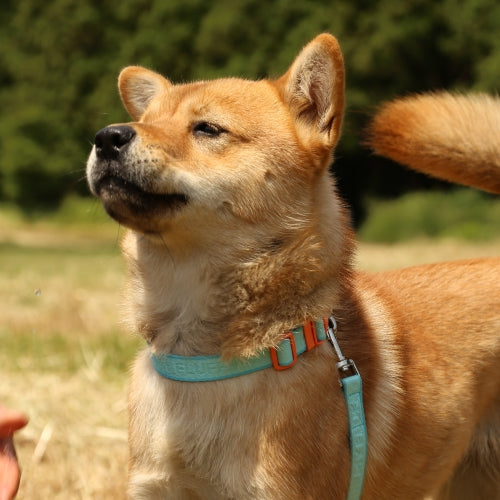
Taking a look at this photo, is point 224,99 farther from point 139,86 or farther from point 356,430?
point 356,430

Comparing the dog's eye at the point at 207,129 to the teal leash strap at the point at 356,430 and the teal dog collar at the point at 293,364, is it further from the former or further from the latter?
the teal leash strap at the point at 356,430

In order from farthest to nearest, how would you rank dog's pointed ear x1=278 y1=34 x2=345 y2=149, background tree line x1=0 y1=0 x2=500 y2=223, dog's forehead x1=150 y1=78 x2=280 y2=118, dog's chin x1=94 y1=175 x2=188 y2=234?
background tree line x1=0 y1=0 x2=500 y2=223 → dog's forehead x1=150 y1=78 x2=280 y2=118 → dog's pointed ear x1=278 y1=34 x2=345 y2=149 → dog's chin x1=94 y1=175 x2=188 y2=234

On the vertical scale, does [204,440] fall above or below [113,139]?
below

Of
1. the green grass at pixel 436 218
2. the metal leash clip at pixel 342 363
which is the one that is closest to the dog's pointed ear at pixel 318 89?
the metal leash clip at pixel 342 363

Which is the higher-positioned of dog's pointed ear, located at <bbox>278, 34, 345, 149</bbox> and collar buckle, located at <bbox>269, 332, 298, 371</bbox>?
dog's pointed ear, located at <bbox>278, 34, 345, 149</bbox>

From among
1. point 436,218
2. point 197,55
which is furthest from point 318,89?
point 197,55

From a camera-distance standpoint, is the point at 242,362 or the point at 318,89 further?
the point at 318,89

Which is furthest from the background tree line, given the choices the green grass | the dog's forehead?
the dog's forehead

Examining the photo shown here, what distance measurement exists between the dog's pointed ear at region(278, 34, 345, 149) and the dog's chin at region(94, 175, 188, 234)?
0.61 metres

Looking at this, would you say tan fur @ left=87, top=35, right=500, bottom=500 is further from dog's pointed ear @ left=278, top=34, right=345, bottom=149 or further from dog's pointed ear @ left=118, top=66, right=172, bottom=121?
dog's pointed ear @ left=118, top=66, right=172, bottom=121

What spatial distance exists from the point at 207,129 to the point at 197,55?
69.7 feet

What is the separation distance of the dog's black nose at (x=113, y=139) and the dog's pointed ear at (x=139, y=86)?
28.4 inches

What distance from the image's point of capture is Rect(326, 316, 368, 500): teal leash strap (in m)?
2.57

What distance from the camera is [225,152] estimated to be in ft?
9.01
